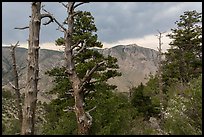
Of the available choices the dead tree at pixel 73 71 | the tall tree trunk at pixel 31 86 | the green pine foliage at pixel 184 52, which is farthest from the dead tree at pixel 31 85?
the green pine foliage at pixel 184 52

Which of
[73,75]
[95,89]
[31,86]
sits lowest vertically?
[95,89]

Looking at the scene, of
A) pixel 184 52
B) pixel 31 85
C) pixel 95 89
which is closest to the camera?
pixel 31 85

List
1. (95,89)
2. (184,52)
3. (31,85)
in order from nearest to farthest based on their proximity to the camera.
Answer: (31,85) → (95,89) → (184,52)

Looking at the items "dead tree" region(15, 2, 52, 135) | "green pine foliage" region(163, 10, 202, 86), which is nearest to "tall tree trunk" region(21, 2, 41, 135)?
"dead tree" region(15, 2, 52, 135)

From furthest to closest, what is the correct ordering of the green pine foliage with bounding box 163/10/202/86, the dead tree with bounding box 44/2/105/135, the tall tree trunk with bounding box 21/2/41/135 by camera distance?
the green pine foliage with bounding box 163/10/202/86
the dead tree with bounding box 44/2/105/135
the tall tree trunk with bounding box 21/2/41/135

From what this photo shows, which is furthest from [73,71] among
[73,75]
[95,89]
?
[95,89]

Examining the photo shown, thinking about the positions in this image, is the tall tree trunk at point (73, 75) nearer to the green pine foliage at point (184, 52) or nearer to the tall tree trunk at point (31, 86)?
the tall tree trunk at point (31, 86)

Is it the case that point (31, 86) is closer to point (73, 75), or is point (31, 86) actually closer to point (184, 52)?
point (73, 75)

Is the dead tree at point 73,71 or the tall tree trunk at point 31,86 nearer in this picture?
the tall tree trunk at point 31,86

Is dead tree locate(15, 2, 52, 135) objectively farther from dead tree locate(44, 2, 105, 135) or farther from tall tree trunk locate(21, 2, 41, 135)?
dead tree locate(44, 2, 105, 135)

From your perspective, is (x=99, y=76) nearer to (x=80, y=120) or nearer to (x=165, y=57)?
(x=80, y=120)

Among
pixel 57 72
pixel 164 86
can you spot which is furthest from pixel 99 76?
pixel 164 86

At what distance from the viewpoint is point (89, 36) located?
65.0 ft

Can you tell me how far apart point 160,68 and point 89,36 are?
466 inches
